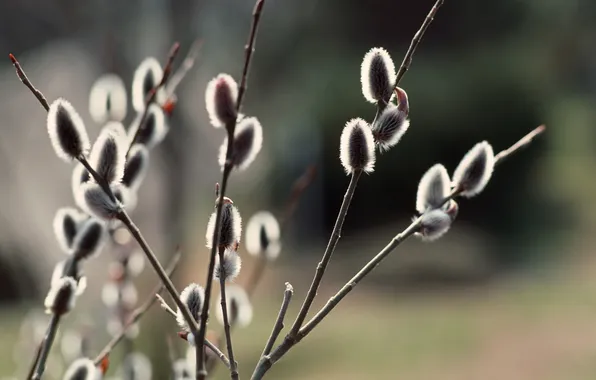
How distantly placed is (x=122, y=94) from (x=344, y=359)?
376 centimetres

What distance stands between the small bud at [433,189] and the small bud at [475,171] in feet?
0.05

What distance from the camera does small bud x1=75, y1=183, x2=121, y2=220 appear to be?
1.72 ft

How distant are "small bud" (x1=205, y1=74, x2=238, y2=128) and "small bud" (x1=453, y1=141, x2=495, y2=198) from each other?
19cm

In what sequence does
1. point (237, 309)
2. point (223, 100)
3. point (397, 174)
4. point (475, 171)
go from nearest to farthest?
1. point (223, 100)
2. point (475, 171)
3. point (237, 309)
4. point (397, 174)

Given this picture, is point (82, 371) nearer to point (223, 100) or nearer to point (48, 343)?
point (48, 343)

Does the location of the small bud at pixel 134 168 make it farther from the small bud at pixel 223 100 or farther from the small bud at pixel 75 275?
the small bud at pixel 223 100

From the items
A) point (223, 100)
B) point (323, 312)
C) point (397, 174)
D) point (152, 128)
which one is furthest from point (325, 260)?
point (397, 174)

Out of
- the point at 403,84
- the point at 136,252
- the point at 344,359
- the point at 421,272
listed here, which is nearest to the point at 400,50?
the point at 403,84

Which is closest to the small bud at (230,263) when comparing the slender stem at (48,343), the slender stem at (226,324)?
the slender stem at (226,324)

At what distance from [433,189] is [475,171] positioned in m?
0.04

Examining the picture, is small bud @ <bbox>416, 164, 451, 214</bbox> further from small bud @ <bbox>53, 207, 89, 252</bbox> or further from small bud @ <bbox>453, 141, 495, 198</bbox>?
→ small bud @ <bbox>53, 207, 89, 252</bbox>

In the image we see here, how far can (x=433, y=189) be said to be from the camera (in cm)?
59

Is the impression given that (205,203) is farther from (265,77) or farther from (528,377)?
(528,377)

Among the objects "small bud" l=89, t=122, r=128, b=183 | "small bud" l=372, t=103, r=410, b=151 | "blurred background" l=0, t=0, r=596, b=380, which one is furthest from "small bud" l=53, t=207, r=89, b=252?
"blurred background" l=0, t=0, r=596, b=380
